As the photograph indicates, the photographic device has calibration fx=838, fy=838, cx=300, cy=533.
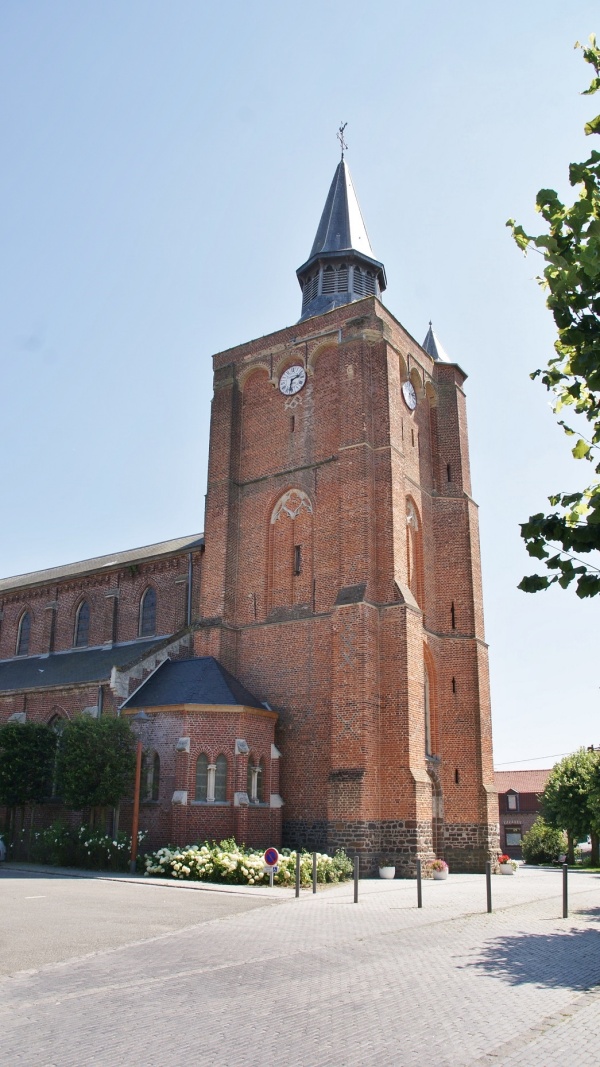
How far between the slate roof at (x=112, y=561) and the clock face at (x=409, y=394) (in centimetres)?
922

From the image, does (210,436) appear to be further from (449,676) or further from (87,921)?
(87,921)

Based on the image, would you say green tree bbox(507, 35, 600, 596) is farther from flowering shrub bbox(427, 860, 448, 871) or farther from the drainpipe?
the drainpipe

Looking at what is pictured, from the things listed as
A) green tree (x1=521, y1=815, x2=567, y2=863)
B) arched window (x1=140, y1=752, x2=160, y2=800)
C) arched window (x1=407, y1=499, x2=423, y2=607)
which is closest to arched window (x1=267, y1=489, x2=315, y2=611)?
arched window (x1=407, y1=499, x2=423, y2=607)

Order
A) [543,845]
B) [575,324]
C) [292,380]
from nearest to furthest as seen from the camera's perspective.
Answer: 1. [575,324]
2. [292,380]
3. [543,845]

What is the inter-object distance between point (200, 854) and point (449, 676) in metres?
11.0

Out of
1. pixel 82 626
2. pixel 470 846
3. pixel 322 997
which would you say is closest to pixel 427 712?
pixel 470 846

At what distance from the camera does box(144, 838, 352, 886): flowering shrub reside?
19.9 m

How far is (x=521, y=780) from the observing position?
63125 mm

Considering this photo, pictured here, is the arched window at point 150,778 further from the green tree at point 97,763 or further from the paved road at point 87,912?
the paved road at point 87,912

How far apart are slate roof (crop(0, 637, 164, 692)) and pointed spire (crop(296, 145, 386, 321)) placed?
571 inches

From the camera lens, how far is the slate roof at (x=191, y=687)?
2459 centimetres

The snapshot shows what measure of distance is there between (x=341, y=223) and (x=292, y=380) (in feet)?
28.0

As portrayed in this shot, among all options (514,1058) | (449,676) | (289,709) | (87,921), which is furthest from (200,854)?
(514,1058)

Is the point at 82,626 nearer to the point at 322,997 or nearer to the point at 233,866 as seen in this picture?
the point at 233,866
